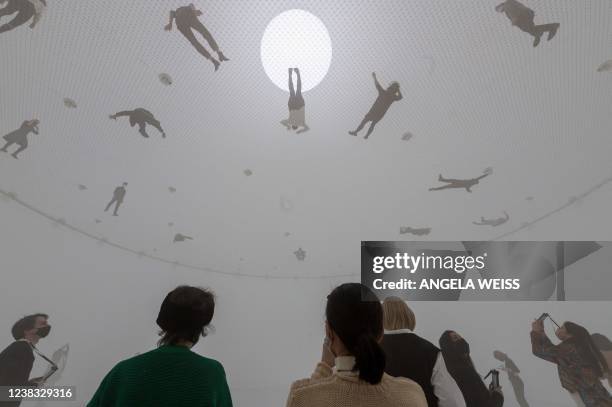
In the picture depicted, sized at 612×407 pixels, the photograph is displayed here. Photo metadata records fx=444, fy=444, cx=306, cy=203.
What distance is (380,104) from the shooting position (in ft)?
8.42

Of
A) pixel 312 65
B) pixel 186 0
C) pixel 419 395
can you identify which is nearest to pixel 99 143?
pixel 186 0

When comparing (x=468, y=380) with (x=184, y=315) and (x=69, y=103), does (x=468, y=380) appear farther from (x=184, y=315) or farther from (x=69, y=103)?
(x=69, y=103)

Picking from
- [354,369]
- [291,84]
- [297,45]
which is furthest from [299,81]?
[354,369]

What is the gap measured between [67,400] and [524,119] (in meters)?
2.93

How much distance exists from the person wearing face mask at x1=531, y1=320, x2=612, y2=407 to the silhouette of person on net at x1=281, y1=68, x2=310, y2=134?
5.78ft

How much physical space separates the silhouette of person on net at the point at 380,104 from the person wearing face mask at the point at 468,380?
4.28 ft

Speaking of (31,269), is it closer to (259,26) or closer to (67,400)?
(67,400)

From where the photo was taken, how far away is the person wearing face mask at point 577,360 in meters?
2.34

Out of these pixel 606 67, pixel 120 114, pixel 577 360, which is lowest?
pixel 577 360

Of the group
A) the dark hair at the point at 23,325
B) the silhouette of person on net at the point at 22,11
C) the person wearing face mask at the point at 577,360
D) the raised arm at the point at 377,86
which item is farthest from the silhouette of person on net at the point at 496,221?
the silhouette of person on net at the point at 22,11

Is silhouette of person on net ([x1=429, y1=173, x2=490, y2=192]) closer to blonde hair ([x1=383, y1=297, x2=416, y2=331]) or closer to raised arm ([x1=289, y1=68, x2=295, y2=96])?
raised arm ([x1=289, y1=68, x2=295, y2=96])

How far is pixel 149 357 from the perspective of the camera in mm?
912

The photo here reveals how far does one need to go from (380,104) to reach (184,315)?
1.92 m

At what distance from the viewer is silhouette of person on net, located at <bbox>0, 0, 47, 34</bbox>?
2.14 m
